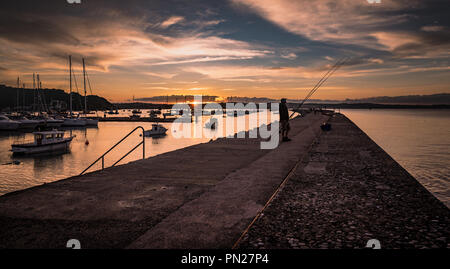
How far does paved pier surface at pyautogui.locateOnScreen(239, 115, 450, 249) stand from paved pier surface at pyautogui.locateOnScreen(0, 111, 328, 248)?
50cm

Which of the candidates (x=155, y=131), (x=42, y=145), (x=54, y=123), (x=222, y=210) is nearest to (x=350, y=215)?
(x=222, y=210)

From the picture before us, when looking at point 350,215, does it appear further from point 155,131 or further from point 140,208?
point 155,131

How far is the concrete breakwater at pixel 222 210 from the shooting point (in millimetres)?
4516

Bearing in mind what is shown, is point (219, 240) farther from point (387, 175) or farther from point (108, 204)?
point (387, 175)

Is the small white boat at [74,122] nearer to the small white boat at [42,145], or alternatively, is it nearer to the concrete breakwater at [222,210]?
the small white boat at [42,145]

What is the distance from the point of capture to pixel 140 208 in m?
6.01

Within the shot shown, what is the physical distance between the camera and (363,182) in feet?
28.3

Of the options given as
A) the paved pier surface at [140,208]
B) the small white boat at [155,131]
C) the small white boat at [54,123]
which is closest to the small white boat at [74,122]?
the small white boat at [54,123]

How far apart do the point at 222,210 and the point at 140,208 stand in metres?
1.82

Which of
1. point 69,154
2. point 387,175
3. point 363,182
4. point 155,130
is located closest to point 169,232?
point 363,182

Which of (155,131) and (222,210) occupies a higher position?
(222,210)

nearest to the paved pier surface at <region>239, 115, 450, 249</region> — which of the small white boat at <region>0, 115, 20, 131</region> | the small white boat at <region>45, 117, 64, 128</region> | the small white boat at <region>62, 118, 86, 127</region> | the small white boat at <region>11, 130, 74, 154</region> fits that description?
the small white boat at <region>11, 130, 74, 154</region>

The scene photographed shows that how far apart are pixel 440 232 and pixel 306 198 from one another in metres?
2.64

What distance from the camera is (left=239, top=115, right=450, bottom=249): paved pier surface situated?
450 centimetres
